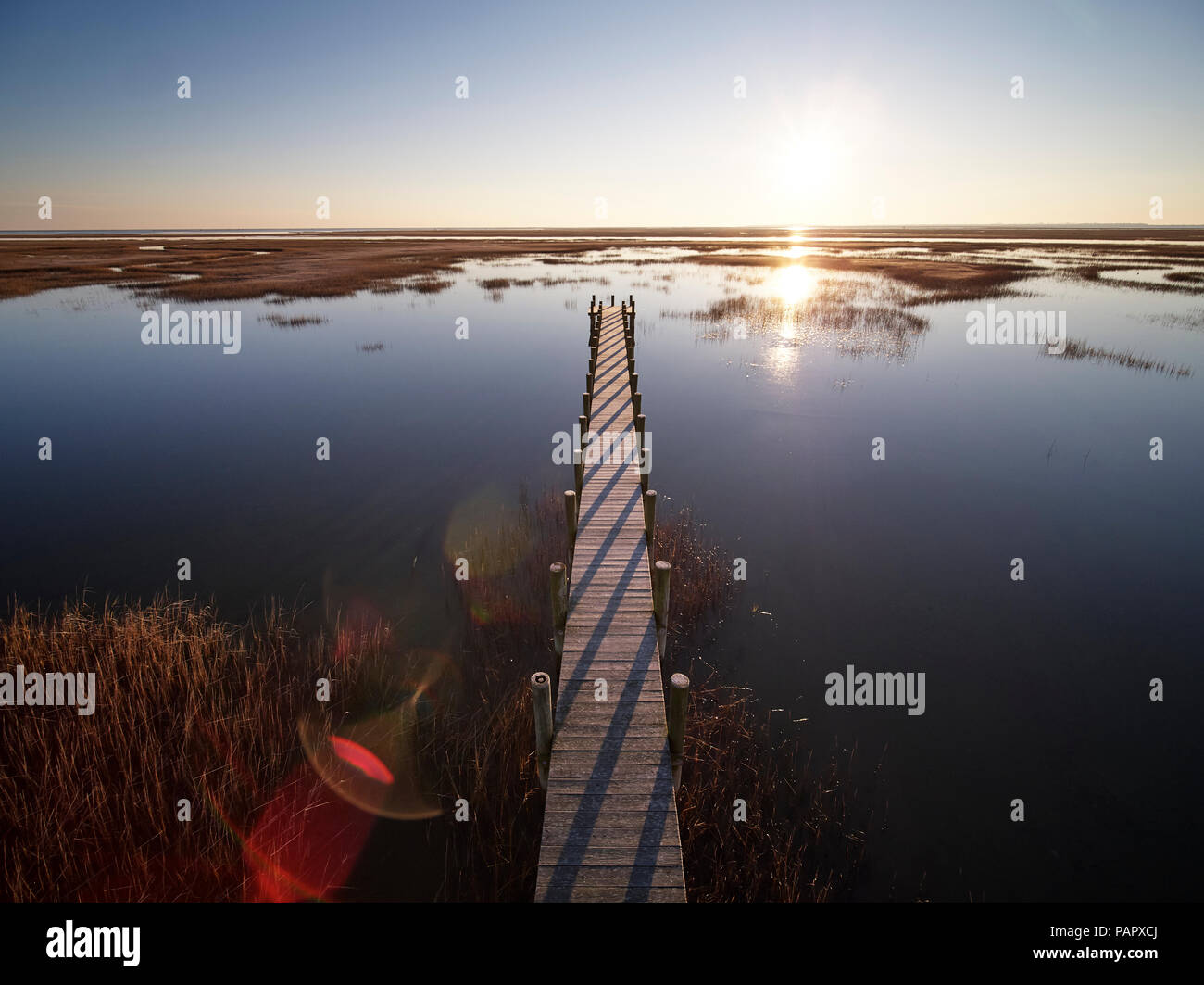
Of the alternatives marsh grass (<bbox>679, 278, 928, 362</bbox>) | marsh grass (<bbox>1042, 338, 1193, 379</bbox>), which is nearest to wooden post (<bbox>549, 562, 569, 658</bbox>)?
marsh grass (<bbox>679, 278, 928, 362</bbox>)

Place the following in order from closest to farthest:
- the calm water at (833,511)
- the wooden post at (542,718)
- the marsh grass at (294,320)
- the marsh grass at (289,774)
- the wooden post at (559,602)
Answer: the wooden post at (542,718), the marsh grass at (289,774), the wooden post at (559,602), the calm water at (833,511), the marsh grass at (294,320)

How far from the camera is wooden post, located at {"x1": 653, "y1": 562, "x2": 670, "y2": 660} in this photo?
24.4 feet

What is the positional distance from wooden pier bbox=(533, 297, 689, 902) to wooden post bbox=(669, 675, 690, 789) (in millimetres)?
16

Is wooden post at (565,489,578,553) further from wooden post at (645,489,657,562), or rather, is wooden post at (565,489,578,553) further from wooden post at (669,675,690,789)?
wooden post at (669,675,690,789)

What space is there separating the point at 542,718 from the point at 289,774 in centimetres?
400

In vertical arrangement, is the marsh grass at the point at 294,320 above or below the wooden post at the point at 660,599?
above

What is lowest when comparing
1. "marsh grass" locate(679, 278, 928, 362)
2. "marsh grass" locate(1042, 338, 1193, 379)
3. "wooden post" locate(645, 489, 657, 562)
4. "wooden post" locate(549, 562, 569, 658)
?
"wooden post" locate(549, 562, 569, 658)

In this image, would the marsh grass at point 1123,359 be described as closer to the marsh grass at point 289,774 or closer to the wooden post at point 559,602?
the marsh grass at point 289,774

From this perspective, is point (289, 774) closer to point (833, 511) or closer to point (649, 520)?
point (649, 520)

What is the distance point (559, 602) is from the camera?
7.36 metres

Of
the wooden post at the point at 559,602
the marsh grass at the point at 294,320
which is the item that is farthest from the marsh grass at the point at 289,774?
the marsh grass at the point at 294,320

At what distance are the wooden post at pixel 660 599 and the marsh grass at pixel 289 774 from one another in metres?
1.45

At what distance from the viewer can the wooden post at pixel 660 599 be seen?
7.45 metres

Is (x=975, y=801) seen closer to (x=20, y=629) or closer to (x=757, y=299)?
(x=20, y=629)
